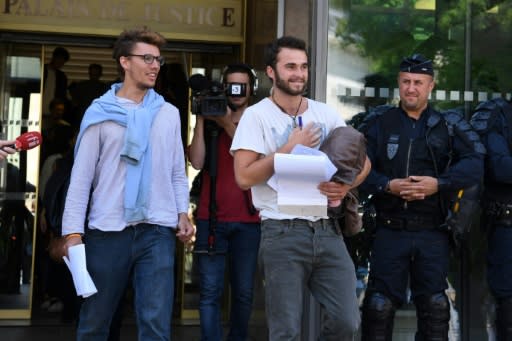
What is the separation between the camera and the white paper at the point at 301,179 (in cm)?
445

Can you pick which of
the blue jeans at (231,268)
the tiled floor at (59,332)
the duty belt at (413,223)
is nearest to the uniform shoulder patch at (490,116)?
the duty belt at (413,223)

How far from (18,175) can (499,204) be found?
14.8ft

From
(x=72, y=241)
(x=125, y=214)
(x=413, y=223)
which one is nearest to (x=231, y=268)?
(x=413, y=223)

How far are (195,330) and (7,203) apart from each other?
2.13m

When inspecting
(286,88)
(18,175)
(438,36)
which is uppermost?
(438,36)

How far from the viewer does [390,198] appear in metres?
5.57

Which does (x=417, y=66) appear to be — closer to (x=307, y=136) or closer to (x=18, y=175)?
(x=307, y=136)

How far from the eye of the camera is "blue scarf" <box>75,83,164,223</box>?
482 cm

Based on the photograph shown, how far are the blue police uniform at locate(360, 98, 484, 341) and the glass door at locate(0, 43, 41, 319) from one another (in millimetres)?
3905

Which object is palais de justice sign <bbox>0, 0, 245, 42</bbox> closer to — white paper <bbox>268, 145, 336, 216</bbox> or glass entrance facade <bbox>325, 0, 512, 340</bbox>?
glass entrance facade <bbox>325, 0, 512, 340</bbox>

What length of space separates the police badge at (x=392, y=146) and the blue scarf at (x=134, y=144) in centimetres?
147

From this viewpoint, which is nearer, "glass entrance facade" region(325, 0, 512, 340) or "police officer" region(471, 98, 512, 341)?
"police officer" region(471, 98, 512, 341)

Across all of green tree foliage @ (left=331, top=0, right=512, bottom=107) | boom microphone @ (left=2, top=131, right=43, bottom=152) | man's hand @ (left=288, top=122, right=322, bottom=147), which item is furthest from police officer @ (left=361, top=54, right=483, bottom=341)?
boom microphone @ (left=2, top=131, right=43, bottom=152)

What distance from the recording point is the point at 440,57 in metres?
6.64
